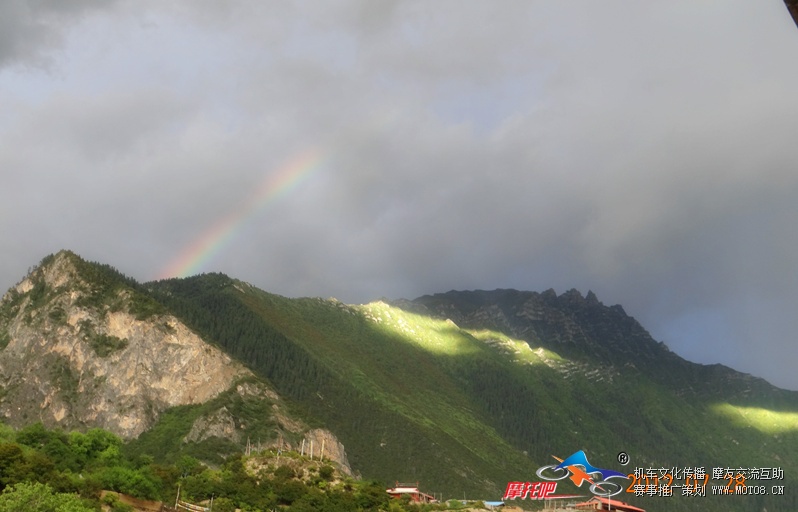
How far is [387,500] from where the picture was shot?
575 ft

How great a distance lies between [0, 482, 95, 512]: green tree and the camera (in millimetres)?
110812

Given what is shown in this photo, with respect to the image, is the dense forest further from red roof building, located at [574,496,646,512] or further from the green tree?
red roof building, located at [574,496,646,512]

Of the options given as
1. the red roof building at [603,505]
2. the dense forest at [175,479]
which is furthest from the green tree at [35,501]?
the red roof building at [603,505]

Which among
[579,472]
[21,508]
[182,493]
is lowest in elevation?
[21,508]

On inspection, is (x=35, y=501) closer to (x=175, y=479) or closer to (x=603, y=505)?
(x=175, y=479)

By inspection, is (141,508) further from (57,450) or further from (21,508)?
(21,508)

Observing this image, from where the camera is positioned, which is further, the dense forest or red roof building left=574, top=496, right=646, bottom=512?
red roof building left=574, top=496, right=646, bottom=512

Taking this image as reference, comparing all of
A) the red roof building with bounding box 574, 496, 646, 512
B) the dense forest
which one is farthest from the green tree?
the red roof building with bounding box 574, 496, 646, 512

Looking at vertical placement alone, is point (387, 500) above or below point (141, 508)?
above

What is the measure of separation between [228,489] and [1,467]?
42.3 meters

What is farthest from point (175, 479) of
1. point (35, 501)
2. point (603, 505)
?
point (603, 505)

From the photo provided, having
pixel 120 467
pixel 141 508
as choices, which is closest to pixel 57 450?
pixel 120 467

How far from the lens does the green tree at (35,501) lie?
364 ft

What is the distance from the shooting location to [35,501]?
11375 cm
